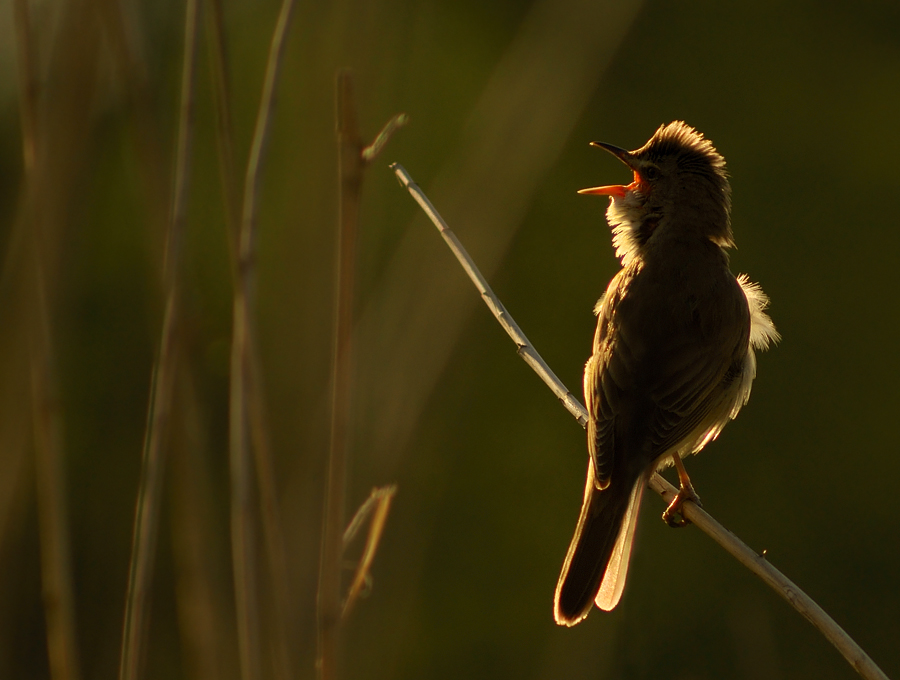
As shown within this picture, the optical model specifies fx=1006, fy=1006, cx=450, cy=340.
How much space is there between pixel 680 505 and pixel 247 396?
62.4 inches

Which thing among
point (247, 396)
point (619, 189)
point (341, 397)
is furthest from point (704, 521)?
point (619, 189)

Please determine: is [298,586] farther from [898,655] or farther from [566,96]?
[898,655]

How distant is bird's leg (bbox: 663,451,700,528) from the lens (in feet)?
10.5

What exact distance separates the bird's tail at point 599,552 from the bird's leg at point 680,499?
0.30 meters

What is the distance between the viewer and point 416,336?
3.24 m

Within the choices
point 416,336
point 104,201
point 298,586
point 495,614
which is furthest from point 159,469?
point 104,201

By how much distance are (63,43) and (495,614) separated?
602cm

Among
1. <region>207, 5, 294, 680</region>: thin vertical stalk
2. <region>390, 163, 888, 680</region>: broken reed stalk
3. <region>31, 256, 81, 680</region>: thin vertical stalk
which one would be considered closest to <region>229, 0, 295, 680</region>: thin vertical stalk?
<region>207, 5, 294, 680</region>: thin vertical stalk

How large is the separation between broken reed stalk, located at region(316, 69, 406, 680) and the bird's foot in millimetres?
1450

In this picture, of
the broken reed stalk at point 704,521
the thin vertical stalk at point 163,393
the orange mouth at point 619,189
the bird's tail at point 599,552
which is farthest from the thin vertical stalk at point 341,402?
the orange mouth at point 619,189

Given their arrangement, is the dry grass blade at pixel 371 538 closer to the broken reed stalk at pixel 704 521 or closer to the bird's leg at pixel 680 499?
the broken reed stalk at pixel 704 521

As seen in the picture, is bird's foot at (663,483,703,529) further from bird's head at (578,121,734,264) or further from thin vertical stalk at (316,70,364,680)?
thin vertical stalk at (316,70,364,680)

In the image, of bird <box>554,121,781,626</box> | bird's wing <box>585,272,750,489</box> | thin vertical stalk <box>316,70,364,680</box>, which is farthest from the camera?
bird's wing <box>585,272,750,489</box>

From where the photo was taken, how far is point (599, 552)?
272 cm
